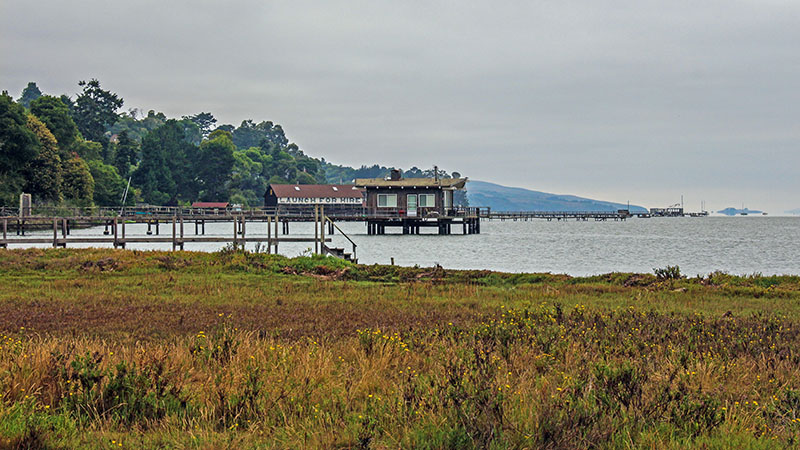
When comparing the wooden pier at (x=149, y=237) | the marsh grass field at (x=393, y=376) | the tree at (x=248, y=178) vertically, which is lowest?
the marsh grass field at (x=393, y=376)

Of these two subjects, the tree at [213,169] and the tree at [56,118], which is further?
the tree at [213,169]

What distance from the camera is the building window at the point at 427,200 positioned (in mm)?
84562

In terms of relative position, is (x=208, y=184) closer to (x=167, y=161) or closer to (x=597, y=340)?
(x=167, y=161)

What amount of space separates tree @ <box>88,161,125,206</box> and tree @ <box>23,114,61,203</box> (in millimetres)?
19492

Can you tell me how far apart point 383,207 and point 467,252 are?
27.2m

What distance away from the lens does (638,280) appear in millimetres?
23391

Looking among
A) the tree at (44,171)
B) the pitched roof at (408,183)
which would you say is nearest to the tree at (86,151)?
Answer: the tree at (44,171)

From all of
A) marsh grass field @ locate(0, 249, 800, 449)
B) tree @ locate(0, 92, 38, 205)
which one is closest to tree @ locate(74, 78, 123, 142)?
tree @ locate(0, 92, 38, 205)

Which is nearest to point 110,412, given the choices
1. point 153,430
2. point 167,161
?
point 153,430

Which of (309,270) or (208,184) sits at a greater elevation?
(208,184)

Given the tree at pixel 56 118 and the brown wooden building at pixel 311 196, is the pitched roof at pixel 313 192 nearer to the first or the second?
the brown wooden building at pixel 311 196

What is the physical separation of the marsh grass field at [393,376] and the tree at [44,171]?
72981 mm

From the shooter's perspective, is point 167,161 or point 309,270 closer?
point 309,270

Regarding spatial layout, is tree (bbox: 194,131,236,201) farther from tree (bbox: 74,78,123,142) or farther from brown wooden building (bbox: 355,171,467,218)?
brown wooden building (bbox: 355,171,467,218)
